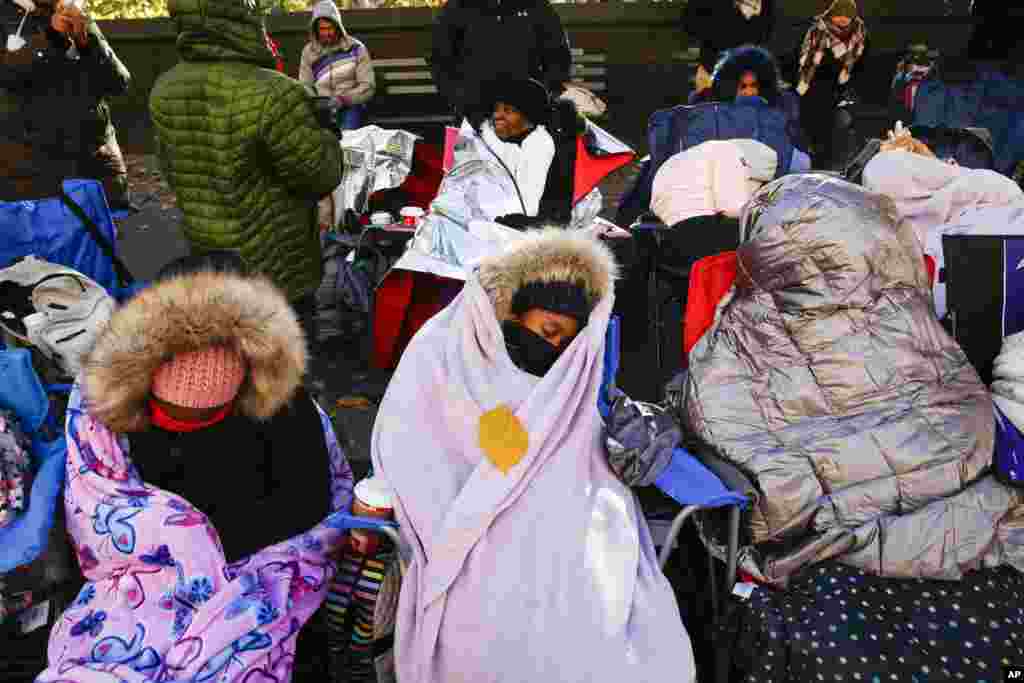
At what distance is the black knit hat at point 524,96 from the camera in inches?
164

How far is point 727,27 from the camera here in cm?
671

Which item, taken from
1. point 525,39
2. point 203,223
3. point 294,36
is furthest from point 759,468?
point 294,36

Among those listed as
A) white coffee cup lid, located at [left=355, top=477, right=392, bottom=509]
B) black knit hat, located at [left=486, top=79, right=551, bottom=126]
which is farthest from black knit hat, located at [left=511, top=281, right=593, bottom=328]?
black knit hat, located at [left=486, top=79, right=551, bottom=126]

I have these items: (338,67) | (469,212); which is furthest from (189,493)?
(338,67)

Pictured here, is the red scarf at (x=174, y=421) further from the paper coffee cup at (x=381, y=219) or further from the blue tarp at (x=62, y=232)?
the paper coffee cup at (x=381, y=219)

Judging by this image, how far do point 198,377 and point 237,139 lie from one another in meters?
1.89

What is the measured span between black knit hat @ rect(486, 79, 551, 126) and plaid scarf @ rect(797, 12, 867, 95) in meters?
3.33

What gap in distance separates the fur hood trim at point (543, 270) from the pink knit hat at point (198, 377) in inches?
36.1

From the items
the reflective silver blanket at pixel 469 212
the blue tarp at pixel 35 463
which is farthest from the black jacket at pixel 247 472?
the reflective silver blanket at pixel 469 212

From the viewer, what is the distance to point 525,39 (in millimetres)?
5688

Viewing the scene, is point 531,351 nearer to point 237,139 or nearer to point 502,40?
point 237,139

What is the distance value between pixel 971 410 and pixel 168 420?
2.31 meters

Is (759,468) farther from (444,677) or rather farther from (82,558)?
(82,558)

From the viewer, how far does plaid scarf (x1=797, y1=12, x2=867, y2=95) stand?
253 inches
